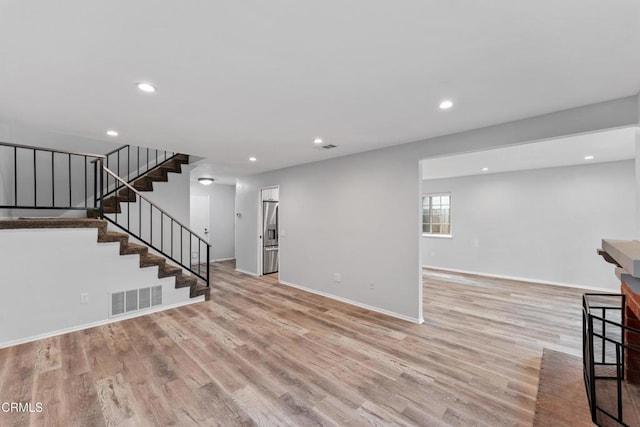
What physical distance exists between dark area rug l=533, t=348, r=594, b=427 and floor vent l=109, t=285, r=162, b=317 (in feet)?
15.2

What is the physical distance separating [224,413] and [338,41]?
271 cm

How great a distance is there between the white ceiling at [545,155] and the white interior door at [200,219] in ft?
21.1

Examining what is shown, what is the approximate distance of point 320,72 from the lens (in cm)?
198

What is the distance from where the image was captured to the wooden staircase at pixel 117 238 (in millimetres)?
3156

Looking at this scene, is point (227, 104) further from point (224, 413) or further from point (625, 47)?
point (625, 47)

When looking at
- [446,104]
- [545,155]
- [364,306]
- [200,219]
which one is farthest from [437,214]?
[200,219]

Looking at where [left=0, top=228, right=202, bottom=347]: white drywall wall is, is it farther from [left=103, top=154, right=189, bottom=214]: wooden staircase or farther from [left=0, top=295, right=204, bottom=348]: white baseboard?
[left=103, top=154, right=189, bottom=214]: wooden staircase

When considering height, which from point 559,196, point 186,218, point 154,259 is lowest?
point 154,259

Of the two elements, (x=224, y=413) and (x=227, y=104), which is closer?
(x=224, y=413)

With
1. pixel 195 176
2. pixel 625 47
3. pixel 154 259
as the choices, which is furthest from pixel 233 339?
pixel 195 176

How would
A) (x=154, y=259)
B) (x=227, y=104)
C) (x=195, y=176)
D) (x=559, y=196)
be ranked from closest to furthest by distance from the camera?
(x=227, y=104), (x=154, y=259), (x=559, y=196), (x=195, y=176)

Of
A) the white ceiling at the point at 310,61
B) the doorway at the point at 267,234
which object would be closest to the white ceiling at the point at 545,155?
the white ceiling at the point at 310,61

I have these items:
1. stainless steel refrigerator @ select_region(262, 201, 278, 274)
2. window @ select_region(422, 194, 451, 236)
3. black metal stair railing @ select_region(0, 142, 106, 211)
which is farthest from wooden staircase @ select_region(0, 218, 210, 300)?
window @ select_region(422, 194, 451, 236)

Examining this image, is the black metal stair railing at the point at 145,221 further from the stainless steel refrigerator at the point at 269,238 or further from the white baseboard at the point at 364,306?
the white baseboard at the point at 364,306
